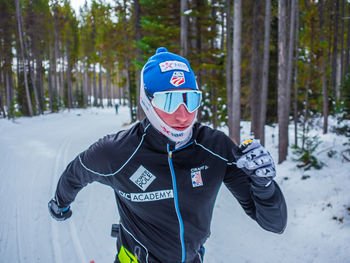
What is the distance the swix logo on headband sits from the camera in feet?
5.78

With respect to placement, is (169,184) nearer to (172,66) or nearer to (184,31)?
(172,66)

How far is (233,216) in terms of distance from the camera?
596 cm

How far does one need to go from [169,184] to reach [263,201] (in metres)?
0.68

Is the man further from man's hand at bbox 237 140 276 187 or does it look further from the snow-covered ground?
the snow-covered ground

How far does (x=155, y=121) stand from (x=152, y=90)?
0.82 feet

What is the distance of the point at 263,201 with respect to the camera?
5.17 feet

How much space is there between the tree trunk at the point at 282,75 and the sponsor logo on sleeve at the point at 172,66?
27.1ft

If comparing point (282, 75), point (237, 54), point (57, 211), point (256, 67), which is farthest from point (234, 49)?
point (57, 211)

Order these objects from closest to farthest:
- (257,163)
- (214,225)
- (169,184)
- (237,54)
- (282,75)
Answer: (257,163) < (169,184) < (214,225) < (282,75) < (237,54)

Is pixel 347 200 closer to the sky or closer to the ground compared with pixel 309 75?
Answer: closer to the ground

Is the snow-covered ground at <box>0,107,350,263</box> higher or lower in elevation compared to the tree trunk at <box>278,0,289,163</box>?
lower

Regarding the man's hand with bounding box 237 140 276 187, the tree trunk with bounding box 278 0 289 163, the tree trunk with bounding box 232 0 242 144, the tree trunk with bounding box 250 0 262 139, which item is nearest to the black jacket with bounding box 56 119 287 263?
the man's hand with bounding box 237 140 276 187

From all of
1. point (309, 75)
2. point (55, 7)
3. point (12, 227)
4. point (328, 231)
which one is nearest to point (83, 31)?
point (55, 7)

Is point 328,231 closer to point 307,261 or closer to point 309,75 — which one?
point 307,261
